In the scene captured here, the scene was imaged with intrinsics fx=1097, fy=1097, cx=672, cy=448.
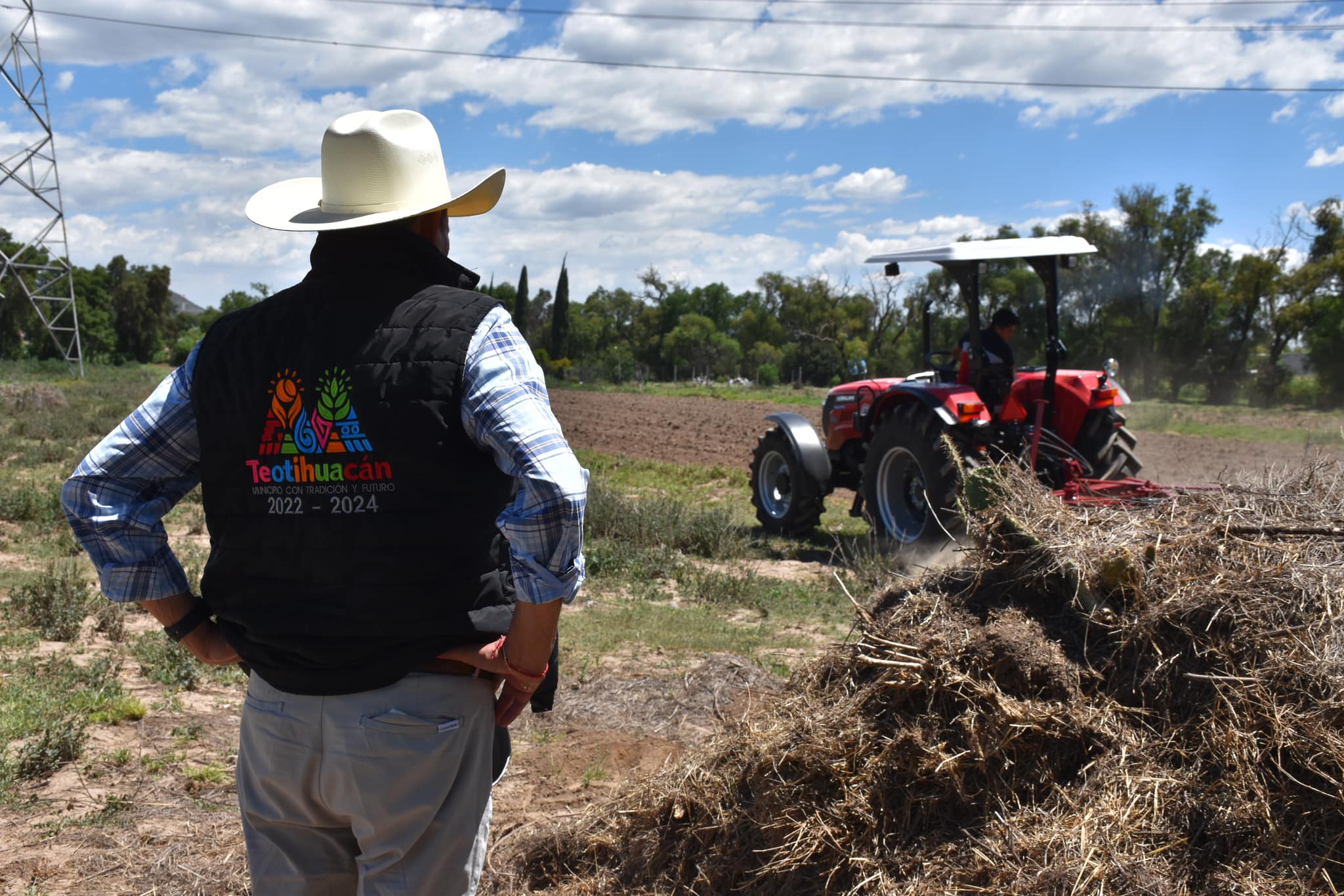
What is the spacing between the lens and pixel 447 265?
2189mm

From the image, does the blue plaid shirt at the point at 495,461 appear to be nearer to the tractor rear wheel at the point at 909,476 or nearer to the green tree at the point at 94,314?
the tractor rear wheel at the point at 909,476

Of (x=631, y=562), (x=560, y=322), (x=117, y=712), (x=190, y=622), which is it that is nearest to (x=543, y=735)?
(x=117, y=712)

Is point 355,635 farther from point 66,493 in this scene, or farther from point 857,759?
point 857,759

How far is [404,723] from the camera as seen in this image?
202cm

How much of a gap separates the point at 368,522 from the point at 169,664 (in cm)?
436

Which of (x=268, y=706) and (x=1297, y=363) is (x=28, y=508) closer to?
(x=268, y=706)

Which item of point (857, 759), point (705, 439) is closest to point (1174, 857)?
point (857, 759)

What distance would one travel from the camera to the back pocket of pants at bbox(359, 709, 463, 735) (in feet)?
6.61

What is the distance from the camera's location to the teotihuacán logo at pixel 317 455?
78.0 inches

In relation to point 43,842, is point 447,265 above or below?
above

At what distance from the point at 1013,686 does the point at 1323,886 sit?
87cm

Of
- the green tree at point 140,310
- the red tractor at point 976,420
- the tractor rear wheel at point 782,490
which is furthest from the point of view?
the green tree at point 140,310

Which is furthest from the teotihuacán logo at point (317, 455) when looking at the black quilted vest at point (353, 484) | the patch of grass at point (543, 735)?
the patch of grass at point (543, 735)

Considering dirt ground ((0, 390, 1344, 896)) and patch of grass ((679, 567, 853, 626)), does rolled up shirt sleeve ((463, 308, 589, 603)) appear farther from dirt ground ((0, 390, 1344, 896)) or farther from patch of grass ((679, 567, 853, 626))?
patch of grass ((679, 567, 853, 626))
